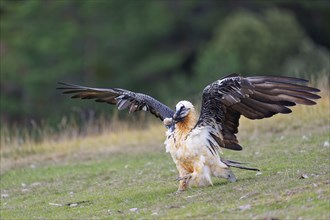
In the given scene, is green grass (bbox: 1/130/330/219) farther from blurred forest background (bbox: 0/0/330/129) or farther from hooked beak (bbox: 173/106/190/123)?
blurred forest background (bbox: 0/0/330/129)

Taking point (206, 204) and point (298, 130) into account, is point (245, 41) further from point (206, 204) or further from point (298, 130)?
point (206, 204)

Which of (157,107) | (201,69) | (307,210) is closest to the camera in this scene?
(307,210)

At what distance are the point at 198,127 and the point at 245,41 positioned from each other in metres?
38.2

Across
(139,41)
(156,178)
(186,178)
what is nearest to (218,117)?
(186,178)

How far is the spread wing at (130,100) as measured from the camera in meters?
13.6

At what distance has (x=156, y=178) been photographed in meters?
15.2

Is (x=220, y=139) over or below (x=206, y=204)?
over

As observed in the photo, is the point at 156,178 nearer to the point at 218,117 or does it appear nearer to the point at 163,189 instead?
the point at 163,189

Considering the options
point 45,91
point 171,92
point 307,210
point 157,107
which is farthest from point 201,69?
point 307,210

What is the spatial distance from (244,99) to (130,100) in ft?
7.01

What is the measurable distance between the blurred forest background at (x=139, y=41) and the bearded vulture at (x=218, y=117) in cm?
3292

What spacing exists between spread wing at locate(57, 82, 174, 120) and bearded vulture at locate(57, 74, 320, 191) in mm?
583

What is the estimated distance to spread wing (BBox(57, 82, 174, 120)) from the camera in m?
13.6

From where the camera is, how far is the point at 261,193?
11.3 metres
